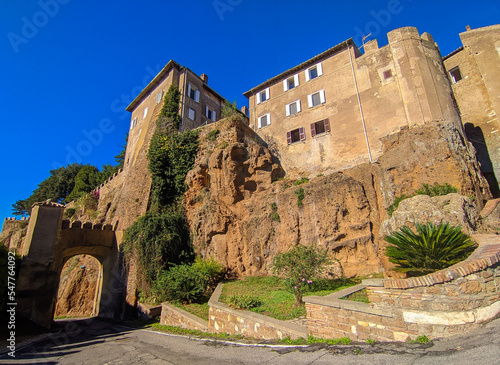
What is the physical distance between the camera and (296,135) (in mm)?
21984

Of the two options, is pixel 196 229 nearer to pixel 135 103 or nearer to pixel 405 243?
pixel 405 243

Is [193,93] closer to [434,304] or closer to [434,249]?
[434,249]

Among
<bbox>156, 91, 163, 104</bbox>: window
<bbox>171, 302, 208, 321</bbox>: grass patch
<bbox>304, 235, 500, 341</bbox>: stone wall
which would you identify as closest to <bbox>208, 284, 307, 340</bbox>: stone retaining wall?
<bbox>171, 302, 208, 321</bbox>: grass patch

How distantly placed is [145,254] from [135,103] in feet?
72.6

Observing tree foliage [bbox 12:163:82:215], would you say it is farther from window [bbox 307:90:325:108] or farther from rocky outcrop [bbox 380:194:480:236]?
rocky outcrop [bbox 380:194:480:236]

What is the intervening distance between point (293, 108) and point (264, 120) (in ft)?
9.81

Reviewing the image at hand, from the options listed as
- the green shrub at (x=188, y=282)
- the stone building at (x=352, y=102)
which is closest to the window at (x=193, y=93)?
the stone building at (x=352, y=102)

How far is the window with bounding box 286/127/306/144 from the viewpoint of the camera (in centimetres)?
2150

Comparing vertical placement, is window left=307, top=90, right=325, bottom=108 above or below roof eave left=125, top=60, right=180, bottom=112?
below

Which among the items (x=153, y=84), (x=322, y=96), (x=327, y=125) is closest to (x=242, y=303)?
(x=327, y=125)

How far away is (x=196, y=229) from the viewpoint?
699 inches

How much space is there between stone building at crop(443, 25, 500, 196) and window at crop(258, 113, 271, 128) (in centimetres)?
1600

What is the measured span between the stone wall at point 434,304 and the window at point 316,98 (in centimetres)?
1766

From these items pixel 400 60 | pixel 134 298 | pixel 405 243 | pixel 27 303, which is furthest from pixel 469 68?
pixel 27 303
